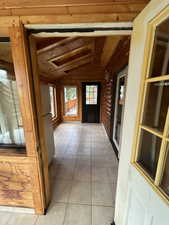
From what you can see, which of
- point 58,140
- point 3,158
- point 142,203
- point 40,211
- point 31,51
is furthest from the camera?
point 58,140

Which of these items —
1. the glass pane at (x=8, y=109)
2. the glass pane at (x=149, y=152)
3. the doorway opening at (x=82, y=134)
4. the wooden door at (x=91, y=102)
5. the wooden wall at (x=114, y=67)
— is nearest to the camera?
the glass pane at (x=149, y=152)

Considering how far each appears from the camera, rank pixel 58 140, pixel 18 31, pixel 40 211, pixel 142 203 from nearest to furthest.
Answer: pixel 142 203 < pixel 18 31 < pixel 40 211 < pixel 58 140

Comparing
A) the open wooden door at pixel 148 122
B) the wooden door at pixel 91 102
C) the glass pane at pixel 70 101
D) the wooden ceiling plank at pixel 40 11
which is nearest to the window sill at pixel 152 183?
the open wooden door at pixel 148 122

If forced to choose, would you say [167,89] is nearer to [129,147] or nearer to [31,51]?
[129,147]

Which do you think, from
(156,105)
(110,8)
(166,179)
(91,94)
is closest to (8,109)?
(110,8)

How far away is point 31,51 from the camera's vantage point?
3.76 feet

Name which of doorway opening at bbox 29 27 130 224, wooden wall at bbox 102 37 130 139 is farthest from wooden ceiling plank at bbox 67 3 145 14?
wooden wall at bbox 102 37 130 139

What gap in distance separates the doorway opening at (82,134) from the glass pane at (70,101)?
0.05 meters

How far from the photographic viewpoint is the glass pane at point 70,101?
5602mm

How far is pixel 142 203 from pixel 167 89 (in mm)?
861

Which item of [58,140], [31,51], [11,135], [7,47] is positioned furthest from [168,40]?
[58,140]

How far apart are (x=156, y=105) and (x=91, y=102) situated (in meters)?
4.67

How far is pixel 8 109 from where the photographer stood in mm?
1480

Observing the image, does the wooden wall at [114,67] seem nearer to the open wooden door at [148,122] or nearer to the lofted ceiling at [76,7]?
the lofted ceiling at [76,7]
